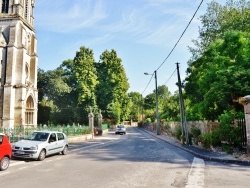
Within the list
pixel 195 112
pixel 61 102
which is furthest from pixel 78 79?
pixel 195 112

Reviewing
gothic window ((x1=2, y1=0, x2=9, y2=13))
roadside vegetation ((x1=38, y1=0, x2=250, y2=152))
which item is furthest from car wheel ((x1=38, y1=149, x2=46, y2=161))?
gothic window ((x1=2, y1=0, x2=9, y2=13))

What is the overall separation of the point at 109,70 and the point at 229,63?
39.5 metres

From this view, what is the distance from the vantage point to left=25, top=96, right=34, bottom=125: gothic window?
130 ft

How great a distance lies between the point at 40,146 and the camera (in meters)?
13.7

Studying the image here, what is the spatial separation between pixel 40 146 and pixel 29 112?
2815 centimetres

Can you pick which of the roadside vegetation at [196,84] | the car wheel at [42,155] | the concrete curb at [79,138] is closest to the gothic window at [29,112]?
the concrete curb at [79,138]

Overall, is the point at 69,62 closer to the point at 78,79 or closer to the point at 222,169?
the point at 78,79

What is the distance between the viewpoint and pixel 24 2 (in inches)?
1661

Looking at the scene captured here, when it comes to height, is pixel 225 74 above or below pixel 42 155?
above

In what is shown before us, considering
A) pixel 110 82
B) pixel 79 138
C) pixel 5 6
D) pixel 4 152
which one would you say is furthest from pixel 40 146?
pixel 110 82

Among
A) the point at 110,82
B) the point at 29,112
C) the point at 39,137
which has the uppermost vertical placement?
the point at 110,82

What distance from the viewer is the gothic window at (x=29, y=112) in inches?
1561

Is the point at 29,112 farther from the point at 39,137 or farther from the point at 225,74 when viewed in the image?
the point at 225,74

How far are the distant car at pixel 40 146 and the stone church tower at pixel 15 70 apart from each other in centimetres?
2236
